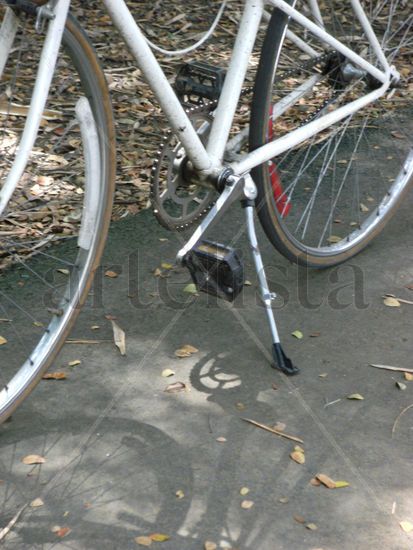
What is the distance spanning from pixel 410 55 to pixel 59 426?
2.93 metres

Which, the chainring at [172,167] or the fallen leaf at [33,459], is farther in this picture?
the chainring at [172,167]

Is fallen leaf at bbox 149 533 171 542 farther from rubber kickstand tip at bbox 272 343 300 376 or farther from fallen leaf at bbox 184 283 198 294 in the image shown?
fallen leaf at bbox 184 283 198 294

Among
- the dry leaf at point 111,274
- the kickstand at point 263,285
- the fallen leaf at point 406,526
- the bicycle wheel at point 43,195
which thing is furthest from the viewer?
the dry leaf at point 111,274

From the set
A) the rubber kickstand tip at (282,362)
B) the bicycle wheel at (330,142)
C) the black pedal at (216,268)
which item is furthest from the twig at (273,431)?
the bicycle wheel at (330,142)

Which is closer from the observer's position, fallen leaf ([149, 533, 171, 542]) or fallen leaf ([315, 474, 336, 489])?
fallen leaf ([149, 533, 171, 542])

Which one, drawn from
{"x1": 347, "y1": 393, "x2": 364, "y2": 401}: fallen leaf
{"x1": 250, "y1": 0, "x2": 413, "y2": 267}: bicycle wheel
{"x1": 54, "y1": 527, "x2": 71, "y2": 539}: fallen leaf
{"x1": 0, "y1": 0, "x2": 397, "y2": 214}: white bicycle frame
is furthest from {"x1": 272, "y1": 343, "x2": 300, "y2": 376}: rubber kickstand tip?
{"x1": 54, "y1": 527, "x2": 71, "y2": 539}: fallen leaf

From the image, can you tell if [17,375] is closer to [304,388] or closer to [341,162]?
[304,388]

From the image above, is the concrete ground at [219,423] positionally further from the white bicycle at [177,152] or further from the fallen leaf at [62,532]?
the white bicycle at [177,152]

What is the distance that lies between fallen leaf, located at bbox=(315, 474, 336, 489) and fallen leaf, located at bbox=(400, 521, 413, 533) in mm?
212

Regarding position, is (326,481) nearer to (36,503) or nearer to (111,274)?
(36,503)

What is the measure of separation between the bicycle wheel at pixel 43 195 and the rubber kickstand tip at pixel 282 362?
66cm

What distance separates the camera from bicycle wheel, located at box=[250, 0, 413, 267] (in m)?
3.41

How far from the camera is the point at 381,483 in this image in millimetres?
2801

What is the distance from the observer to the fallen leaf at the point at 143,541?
2.56m
